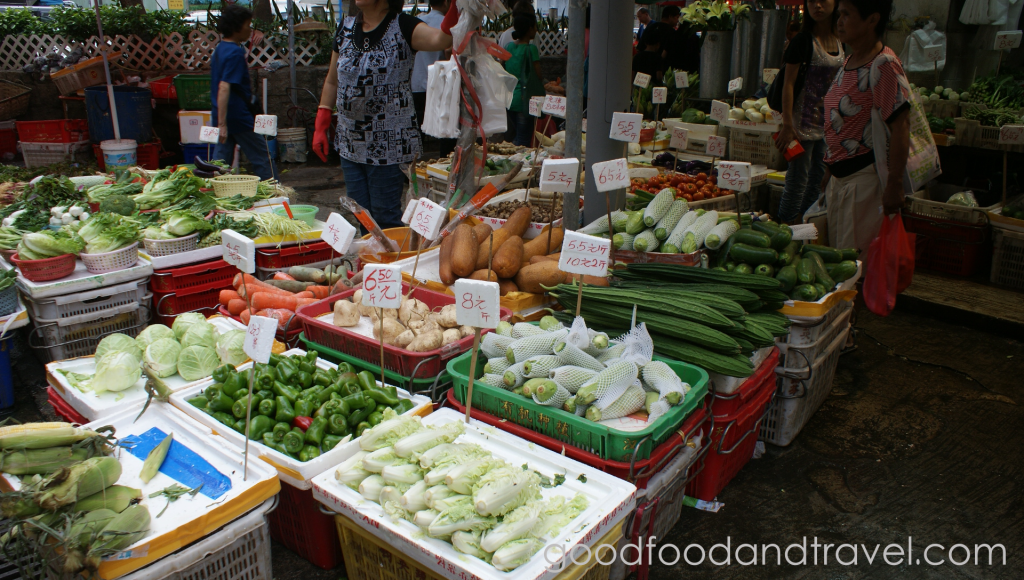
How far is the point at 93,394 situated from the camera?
115 inches

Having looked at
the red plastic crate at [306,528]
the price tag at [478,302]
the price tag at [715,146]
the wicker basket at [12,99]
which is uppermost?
the wicker basket at [12,99]

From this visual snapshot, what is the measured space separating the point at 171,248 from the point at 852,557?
4.26m

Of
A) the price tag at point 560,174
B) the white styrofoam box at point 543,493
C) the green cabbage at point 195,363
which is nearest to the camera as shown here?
the white styrofoam box at point 543,493

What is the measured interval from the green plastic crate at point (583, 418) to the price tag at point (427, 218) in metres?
0.78

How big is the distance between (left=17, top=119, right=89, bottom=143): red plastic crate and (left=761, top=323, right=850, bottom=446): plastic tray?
9.82m

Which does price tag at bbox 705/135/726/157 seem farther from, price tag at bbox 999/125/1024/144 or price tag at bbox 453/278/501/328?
price tag at bbox 453/278/501/328

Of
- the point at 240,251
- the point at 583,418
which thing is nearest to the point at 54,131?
the point at 240,251

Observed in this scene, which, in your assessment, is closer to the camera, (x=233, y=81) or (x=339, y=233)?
(x=339, y=233)

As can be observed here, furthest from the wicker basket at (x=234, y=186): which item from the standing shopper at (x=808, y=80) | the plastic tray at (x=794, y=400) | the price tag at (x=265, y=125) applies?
the standing shopper at (x=808, y=80)

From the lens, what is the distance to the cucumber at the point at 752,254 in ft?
11.4

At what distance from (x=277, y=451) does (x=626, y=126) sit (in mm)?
2731

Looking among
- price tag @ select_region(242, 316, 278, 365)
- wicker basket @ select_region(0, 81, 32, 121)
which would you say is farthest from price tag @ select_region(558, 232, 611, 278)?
wicker basket @ select_region(0, 81, 32, 121)

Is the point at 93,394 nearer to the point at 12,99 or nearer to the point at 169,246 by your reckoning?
the point at 169,246

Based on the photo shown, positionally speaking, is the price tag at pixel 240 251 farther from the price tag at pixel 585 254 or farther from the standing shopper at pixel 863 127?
the standing shopper at pixel 863 127
